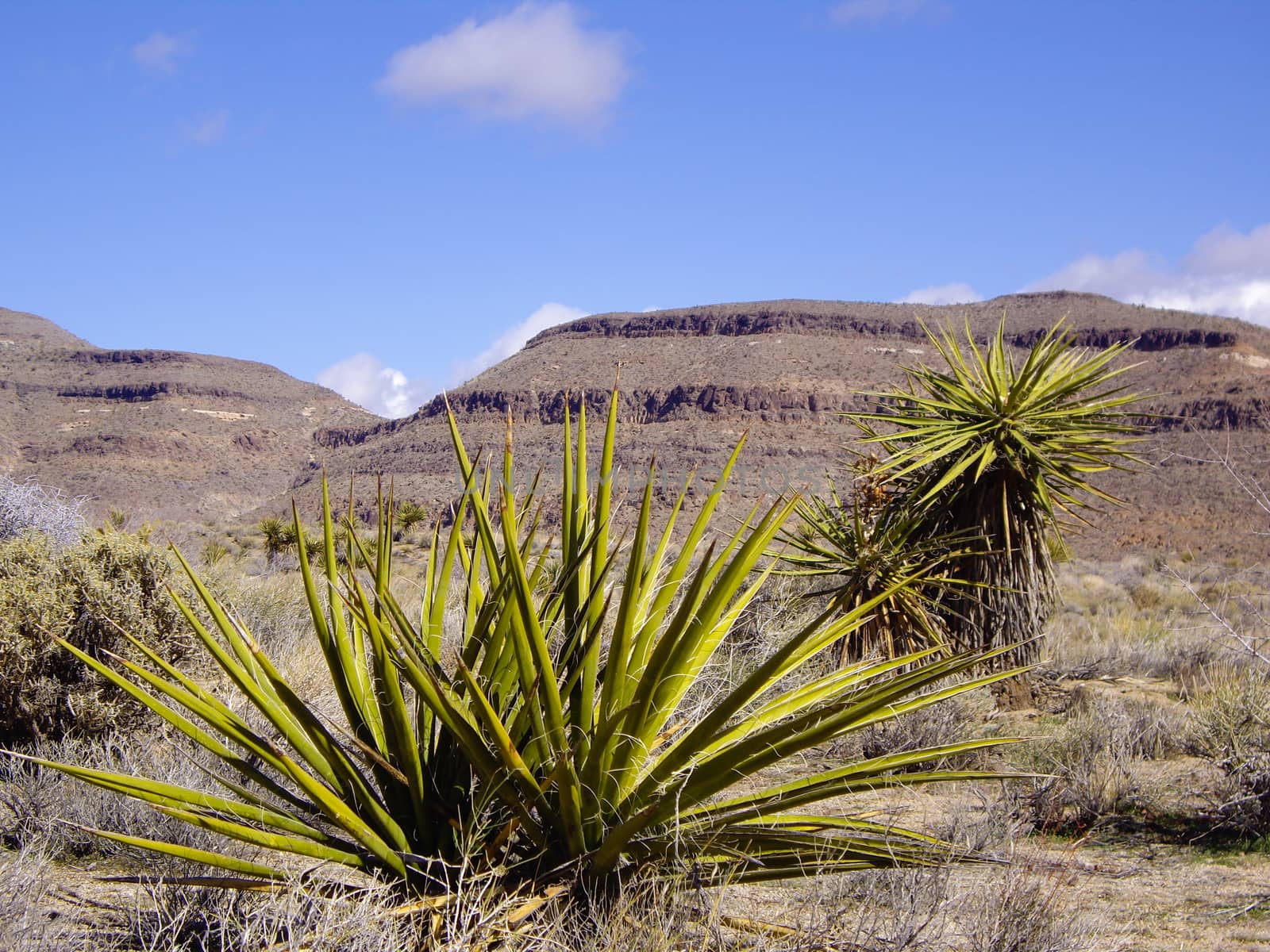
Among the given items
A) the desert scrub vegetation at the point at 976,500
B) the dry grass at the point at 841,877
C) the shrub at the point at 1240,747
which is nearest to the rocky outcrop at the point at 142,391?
the dry grass at the point at 841,877

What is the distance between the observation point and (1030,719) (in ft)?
29.3

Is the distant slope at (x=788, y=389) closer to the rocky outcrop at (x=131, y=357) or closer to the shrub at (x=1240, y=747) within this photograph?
the rocky outcrop at (x=131, y=357)

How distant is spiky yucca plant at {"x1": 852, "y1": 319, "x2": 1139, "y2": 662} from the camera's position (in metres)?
8.15

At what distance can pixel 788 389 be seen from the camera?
2090 inches

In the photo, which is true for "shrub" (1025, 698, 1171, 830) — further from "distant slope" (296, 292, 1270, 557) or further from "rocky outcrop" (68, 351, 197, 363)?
"rocky outcrop" (68, 351, 197, 363)

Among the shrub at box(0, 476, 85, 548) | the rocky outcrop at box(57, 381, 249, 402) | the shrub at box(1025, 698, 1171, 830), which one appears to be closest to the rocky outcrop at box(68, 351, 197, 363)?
the rocky outcrop at box(57, 381, 249, 402)

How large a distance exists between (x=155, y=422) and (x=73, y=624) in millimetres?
59640

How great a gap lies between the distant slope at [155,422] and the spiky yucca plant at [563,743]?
45057 mm

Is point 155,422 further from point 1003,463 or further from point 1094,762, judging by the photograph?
point 1094,762

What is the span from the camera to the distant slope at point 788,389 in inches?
1551

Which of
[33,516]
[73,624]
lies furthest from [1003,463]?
[33,516]

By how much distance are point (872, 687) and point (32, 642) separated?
17.4 feet

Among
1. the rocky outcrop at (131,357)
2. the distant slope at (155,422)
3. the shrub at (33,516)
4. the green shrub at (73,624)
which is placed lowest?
the green shrub at (73,624)

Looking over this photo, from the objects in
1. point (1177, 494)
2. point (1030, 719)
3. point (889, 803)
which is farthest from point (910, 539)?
point (1177, 494)
